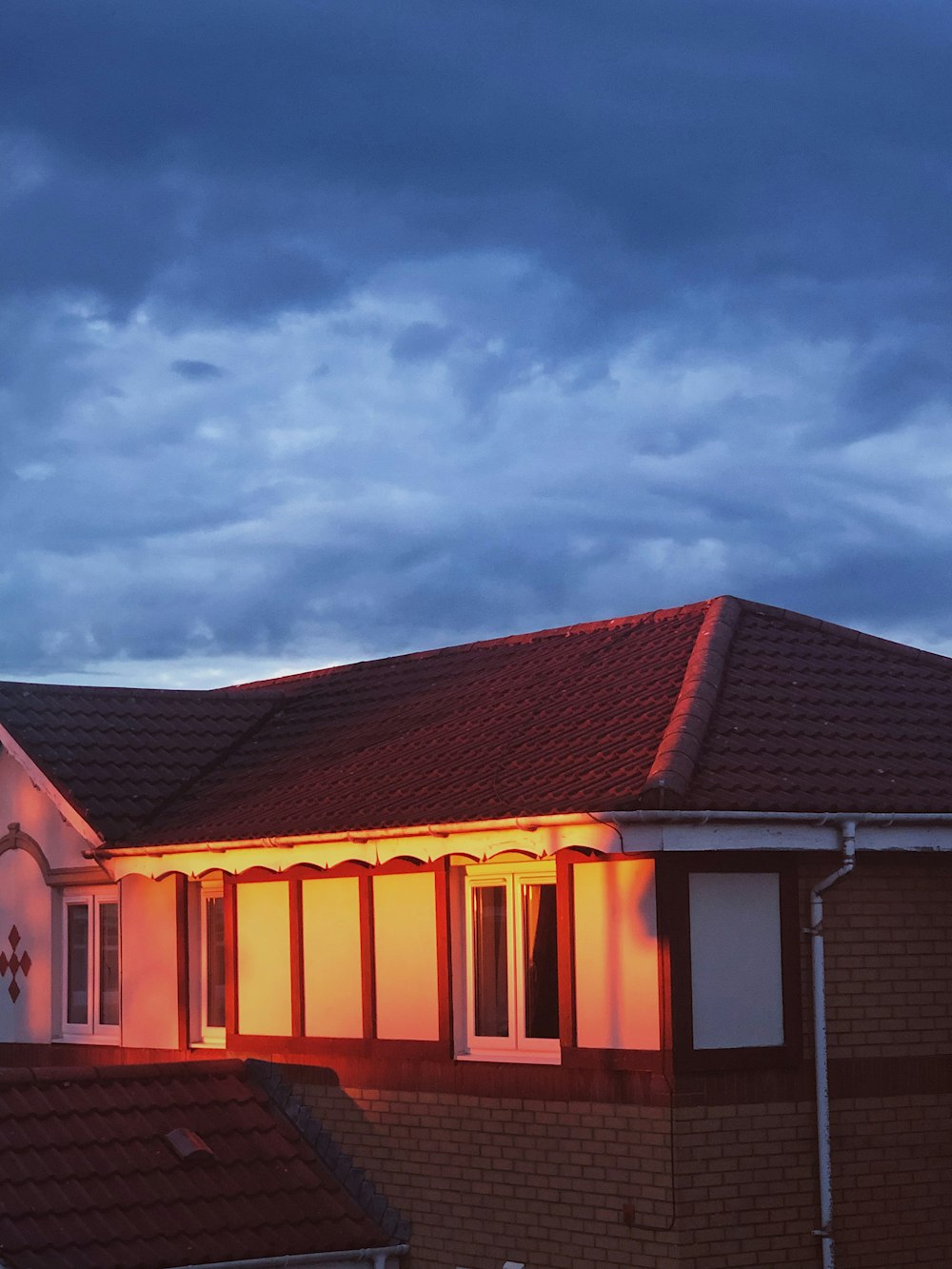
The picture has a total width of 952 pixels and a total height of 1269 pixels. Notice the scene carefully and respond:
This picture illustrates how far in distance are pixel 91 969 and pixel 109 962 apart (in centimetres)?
23

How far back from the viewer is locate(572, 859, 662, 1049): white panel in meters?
12.8

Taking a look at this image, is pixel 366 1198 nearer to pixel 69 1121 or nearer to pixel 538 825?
pixel 69 1121

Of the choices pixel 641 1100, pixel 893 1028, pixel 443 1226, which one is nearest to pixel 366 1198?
pixel 443 1226

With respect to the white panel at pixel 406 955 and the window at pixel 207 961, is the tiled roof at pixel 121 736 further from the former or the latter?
the white panel at pixel 406 955

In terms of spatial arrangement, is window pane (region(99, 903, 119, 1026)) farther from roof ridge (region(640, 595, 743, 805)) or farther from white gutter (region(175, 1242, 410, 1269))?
roof ridge (region(640, 595, 743, 805))

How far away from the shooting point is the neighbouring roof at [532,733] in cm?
1332

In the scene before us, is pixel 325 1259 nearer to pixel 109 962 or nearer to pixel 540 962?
pixel 540 962

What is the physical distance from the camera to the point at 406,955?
15055 millimetres

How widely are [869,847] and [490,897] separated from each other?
2.91 meters

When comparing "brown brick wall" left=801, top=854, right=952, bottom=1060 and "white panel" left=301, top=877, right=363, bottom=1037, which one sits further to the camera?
"white panel" left=301, top=877, right=363, bottom=1037

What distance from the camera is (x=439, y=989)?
14555 mm

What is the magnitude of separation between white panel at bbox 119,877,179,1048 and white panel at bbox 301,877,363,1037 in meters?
2.13

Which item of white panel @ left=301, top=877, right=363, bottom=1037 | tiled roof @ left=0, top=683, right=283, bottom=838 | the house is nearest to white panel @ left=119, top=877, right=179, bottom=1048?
the house

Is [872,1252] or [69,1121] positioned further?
[69,1121]
